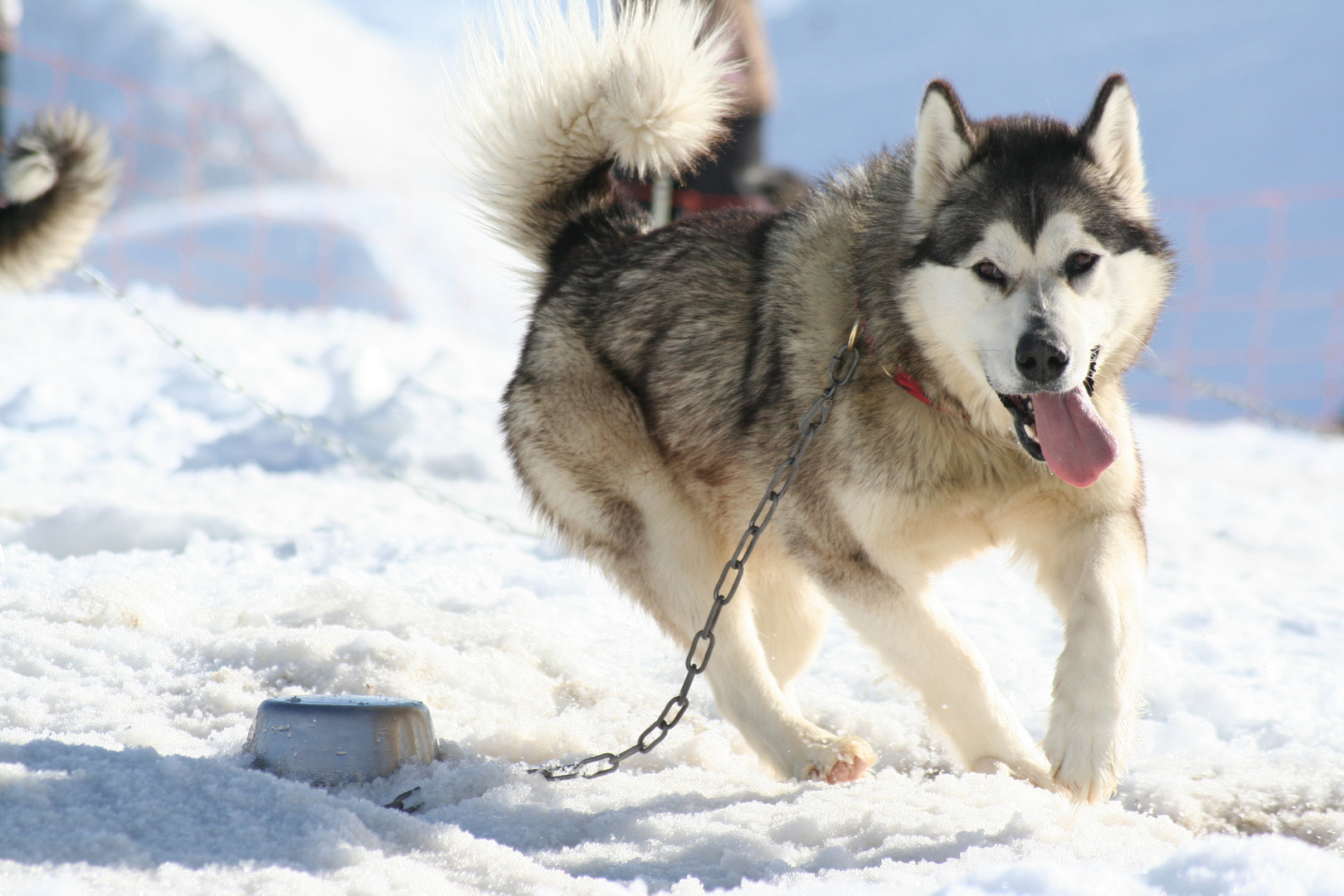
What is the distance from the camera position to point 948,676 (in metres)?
2.28

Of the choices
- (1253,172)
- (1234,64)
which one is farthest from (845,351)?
(1234,64)

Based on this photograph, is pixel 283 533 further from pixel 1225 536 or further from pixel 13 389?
pixel 1225 536

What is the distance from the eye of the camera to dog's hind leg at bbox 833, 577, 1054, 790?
7.39 feet

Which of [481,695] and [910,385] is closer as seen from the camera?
[910,385]

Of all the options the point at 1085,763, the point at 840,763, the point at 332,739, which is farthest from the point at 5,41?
the point at 1085,763

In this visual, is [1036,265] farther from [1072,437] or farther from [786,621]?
[786,621]

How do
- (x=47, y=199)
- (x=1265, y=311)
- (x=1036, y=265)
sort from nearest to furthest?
(x=1036, y=265) → (x=47, y=199) → (x=1265, y=311)

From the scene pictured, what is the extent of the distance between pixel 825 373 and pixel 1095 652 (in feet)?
2.70

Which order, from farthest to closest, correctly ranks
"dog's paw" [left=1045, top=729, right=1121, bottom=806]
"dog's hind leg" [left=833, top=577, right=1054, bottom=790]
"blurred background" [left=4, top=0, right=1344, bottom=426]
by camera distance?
"blurred background" [left=4, top=0, right=1344, bottom=426], "dog's hind leg" [left=833, top=577, right=1054, bottom=790], "dog's paw" [left=1045, top=729, right=1121, bottom=806]

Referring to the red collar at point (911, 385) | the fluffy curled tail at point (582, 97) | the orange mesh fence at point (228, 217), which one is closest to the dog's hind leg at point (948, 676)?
the red collar at point (911, 385)

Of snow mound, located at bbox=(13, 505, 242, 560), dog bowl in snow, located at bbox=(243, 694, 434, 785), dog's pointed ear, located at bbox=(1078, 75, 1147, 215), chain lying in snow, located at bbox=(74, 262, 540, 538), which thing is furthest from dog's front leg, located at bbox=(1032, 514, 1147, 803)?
snow mound, located at bbox=(13, 505, 242, 560)

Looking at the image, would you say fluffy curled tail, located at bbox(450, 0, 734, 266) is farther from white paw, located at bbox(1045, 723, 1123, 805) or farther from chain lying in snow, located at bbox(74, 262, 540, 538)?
white paw, located at bbox(1045, 723, 1123, 805)

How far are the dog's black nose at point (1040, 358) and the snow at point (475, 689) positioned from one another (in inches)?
24.2

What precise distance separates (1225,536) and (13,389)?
573 centimetres
